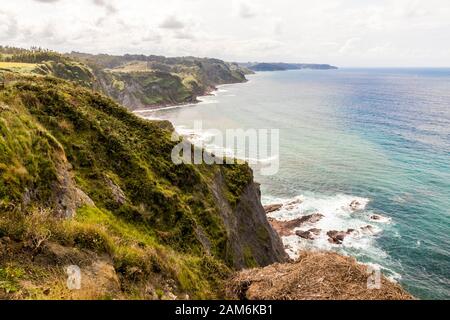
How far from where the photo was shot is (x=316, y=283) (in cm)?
1397

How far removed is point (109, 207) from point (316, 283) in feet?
44.4

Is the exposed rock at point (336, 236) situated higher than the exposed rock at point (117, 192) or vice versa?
the exposed rock at point (117, 192)

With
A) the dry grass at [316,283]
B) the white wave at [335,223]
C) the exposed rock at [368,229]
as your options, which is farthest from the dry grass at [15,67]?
the dry grass at [316,283]

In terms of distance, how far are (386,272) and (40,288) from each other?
41.9 m

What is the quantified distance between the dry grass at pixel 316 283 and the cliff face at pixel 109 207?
8.81 ft

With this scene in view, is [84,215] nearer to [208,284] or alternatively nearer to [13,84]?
[208,284]

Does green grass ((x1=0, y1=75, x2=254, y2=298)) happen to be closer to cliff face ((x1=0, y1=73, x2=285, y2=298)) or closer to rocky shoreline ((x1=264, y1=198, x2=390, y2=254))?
cliff face ((x1=0, y1=73, x2=285, y2=298))

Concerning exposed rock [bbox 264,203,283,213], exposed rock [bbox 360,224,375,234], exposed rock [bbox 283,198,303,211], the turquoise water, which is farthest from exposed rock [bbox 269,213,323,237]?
exposed rock [bbox 360,224,375,234]

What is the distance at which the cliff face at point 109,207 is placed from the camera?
11633 millimetres

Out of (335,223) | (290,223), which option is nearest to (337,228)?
(335,223)

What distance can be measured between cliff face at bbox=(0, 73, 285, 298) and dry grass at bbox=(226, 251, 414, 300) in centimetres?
269

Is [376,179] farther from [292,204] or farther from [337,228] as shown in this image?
[337,228]

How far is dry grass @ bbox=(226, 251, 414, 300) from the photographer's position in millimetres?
13430

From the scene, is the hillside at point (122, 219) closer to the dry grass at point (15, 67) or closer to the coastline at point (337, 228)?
the coastline at point (337, 228)
